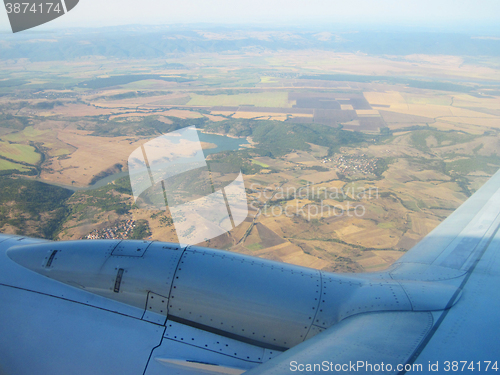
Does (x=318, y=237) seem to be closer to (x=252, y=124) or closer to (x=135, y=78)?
(x=252, y=124)

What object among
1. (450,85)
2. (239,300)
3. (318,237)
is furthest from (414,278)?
(450,85)

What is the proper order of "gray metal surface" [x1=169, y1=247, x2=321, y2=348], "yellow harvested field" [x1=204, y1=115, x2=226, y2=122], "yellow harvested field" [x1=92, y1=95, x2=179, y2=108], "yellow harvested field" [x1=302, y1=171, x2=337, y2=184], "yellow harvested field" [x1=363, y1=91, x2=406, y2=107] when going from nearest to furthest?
"gray metal surface" [x1=169, y1=247, x2=321, y2=348] → "yellow harvested field" [x1=302, y1=171, x2=337, y2=184] → "yellow harvested field" [x1=204, y1=115, x2=226, y2=122] → "yellow harvested field" [x1=92, y1=95, x2=179, y2=108] → "yellow harvested field" [x1=363, y1=91, x2=406, y2=107]

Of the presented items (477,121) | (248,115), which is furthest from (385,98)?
(248,115)

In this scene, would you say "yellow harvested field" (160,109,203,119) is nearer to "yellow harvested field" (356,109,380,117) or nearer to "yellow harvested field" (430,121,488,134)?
"yellow harvested field" (356,109,380,117)

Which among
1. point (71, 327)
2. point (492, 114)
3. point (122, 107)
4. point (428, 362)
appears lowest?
point (492, 114)

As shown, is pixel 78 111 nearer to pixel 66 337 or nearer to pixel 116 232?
pixel 116 232

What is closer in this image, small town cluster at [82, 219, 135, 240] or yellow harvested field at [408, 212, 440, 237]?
small town cluster at [82, 219, 135, 240]

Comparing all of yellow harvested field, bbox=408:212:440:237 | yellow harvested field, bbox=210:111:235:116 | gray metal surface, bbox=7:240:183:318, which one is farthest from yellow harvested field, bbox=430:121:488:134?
gray metal surface, bbox=7:240:183:318

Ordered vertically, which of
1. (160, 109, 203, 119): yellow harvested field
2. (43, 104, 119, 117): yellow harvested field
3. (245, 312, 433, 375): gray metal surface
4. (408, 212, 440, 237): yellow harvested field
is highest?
(43, 104, 119, 117): yellow harvested field
